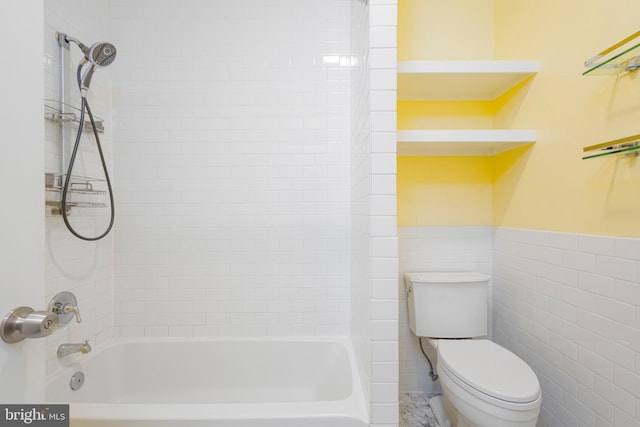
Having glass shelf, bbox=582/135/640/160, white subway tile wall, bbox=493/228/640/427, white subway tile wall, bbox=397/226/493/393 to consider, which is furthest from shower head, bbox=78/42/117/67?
white subway tile wall, bbox=493/228/640/427

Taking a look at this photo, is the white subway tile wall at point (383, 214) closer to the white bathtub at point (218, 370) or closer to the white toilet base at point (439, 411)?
the white bathtub at point (218, 370)

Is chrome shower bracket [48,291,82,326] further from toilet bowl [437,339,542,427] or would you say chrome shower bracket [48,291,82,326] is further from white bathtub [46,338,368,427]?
toilet bowl [437,339,542,427]

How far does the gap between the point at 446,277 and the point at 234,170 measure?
4.78 feet

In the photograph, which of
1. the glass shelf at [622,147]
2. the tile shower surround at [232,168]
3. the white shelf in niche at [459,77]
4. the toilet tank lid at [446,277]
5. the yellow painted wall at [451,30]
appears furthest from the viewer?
the yellow painted wall at [451,30]

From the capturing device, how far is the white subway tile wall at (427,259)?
6.89ft

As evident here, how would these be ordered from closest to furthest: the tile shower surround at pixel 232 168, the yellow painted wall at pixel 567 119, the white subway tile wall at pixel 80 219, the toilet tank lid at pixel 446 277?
the yellow painted wall at pixel 567 119, the white subway tile wall at pixel 80 219, the toilet tank lid at pixel 446 277, the tile shower surround at pixel 232 168

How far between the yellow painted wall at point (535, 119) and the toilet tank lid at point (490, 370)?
2.26ft

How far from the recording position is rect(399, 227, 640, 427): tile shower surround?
1220 millimetres

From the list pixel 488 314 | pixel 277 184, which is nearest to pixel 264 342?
pixel 277 184

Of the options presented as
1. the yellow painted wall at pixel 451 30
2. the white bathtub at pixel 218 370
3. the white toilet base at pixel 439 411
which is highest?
the yellow painted wall at pixel 451 30

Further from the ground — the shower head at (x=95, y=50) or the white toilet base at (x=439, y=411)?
the shower head at (x=95, y=50)

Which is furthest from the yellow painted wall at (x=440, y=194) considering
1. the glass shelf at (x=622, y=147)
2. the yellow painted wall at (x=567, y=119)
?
the glass shelf at (x=622, y=147)

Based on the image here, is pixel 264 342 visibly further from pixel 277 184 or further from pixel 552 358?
pixel 552 358

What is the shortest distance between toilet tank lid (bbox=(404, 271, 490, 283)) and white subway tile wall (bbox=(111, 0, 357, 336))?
440mm
